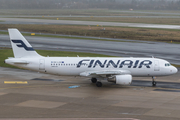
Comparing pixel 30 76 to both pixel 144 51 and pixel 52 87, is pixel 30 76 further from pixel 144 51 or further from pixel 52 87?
pixel 144 51

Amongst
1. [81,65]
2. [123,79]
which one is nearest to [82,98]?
[123,79]

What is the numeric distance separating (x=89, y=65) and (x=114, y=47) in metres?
38.6

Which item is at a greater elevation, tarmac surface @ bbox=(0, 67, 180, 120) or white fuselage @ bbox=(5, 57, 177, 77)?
white fuselage @ bbox=(5, 57, 177, 77)

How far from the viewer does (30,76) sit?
48812mm

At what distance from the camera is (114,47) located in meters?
79.7

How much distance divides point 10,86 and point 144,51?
4203cm

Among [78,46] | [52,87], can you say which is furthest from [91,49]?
[52,87]

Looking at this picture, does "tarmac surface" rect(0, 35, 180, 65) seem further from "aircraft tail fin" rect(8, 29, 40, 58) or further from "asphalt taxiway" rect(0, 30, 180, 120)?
"aircraft tail fin" rect(8, 29, 40, 58)

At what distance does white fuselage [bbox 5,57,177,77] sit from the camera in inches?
1639

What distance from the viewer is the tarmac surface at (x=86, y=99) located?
28984 mm

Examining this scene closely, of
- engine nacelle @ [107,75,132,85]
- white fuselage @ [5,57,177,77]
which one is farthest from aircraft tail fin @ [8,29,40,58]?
engine nacelle @ [107,75,132,85]

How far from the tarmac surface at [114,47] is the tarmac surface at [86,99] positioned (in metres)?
22.0

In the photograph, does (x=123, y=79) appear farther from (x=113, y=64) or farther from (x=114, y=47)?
(x=114, y=47)

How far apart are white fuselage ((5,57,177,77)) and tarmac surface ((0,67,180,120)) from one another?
2.29m
